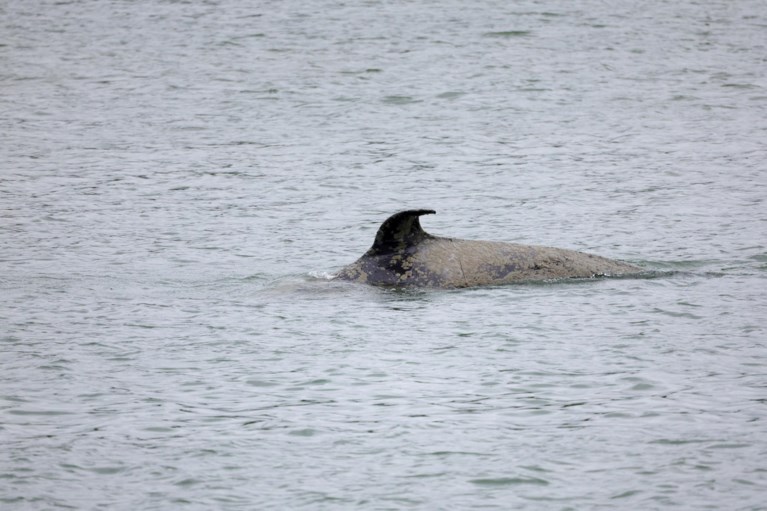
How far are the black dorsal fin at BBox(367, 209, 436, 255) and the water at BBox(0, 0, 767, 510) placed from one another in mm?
520

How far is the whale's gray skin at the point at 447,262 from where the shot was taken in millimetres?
14656

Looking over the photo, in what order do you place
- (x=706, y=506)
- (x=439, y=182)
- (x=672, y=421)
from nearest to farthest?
(x=706, y=506) → (x=672, y=421) → (x=439, y=182)

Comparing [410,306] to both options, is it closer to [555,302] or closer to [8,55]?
[555,302]

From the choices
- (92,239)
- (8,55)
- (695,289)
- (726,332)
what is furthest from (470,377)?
(8,55)

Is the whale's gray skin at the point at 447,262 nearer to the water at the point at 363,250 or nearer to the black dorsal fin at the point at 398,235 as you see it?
the black dorsal fin at the point at 398,235

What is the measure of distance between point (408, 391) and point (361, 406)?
0.56 metres

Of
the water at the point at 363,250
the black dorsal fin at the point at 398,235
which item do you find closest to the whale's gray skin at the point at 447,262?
the black dorsal fin at the point at 398,235

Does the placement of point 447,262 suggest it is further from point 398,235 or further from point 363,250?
point 363,250

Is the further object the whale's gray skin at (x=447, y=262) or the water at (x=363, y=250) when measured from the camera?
the whale's gray skin at (x=447, y=262)

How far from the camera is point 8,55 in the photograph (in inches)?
1323

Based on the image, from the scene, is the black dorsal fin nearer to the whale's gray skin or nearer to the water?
the whale's gray skin

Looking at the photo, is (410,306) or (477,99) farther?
(477,99)

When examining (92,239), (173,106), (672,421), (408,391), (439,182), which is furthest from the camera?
(173,106)

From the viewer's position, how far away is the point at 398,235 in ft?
47.9
